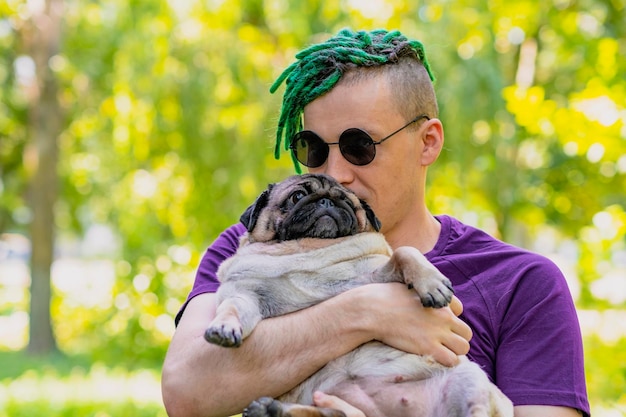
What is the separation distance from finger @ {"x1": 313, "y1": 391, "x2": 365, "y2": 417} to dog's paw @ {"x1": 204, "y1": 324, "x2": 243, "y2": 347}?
372 mm

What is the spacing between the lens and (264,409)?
2.72 m

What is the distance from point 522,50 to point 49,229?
9.88 meters

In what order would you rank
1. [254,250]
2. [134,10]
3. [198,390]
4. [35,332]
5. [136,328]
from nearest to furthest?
[198,390] → [254,250] → [134,10] → [136,328] → [35,332]

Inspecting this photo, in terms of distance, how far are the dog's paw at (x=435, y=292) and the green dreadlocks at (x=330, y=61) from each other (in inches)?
42.1

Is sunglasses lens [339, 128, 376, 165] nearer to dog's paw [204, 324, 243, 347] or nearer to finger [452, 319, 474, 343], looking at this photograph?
finger [452, 319, 474, 343]

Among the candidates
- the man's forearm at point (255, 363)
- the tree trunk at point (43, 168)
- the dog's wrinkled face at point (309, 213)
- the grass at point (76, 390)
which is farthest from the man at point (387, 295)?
the tree trunk at point (43, 168)

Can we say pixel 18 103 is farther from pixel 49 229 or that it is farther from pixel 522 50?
pixel 522 50

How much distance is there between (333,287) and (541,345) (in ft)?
3.03

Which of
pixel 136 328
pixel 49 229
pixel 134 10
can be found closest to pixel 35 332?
pixel 49 229

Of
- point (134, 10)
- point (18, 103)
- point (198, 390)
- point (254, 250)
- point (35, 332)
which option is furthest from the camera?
point (18, 103)

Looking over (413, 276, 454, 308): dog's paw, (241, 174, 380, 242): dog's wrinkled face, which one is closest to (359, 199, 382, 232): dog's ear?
(241, 174, 380, 242): dog's wrinkled face

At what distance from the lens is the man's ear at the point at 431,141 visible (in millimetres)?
3746

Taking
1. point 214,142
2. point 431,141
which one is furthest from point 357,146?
point 214,142

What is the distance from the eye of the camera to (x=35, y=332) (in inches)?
590
